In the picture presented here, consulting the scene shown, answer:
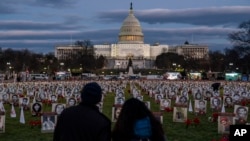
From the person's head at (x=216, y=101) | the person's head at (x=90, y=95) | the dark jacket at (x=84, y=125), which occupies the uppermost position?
the person's head at (x=90, y=95)

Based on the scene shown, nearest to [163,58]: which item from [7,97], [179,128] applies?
[7,97]

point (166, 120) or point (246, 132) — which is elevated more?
point (246, 132)

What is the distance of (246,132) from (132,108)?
1180mm

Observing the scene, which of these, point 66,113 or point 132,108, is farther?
point 66,113

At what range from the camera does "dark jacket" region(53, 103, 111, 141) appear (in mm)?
6434

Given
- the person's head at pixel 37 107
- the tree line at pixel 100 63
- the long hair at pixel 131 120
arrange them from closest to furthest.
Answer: the long hair at pixel 131 120
the person's head at pixel 37 107
the tree line at pixel 100 63

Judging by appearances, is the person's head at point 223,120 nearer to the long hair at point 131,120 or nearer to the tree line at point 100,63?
the long hair at point 131,120

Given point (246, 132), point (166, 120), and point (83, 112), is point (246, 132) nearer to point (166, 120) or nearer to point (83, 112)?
point (83, 112)

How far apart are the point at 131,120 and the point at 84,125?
0.58m

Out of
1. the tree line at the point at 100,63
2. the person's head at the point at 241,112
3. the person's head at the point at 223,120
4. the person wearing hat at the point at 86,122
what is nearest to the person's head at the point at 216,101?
the person's head at the point at 241,112

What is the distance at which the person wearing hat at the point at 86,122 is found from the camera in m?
6.44

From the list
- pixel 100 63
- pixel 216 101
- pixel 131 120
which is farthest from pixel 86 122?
pixel 100 63

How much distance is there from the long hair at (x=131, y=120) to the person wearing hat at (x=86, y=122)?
8.5 inches

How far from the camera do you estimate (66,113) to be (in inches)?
260
